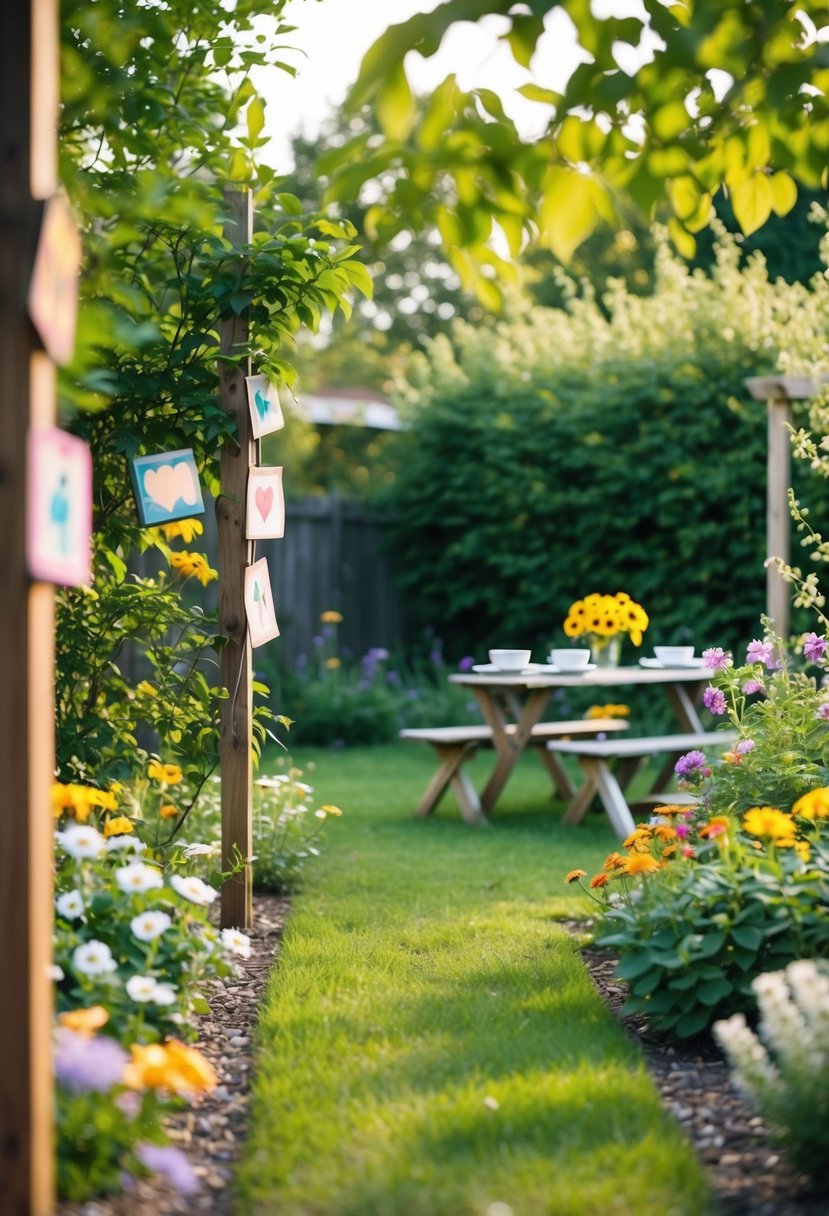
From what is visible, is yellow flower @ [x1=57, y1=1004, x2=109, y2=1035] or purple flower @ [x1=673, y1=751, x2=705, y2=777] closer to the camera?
yellow flower @ [x1=57, y1=1004, x2=109, y2=1035]

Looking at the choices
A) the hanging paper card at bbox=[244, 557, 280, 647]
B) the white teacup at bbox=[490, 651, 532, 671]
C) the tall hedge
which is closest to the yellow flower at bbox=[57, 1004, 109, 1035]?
the hanging paper card at bbox=[244, 557, 280, 647]

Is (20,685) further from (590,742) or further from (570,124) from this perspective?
(590,742)

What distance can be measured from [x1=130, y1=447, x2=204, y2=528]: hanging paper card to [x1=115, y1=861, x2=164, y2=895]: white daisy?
1.39m

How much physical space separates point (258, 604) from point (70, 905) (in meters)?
1.74

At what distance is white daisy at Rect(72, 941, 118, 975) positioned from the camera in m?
2.69

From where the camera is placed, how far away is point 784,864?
10.8 ft

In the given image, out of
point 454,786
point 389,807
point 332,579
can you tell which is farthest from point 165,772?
point 332,579

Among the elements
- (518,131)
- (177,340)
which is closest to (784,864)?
(518,131)

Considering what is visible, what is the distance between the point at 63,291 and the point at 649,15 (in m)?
1.39

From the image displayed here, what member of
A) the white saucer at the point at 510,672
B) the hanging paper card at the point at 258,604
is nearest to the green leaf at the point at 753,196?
the hanging paper card at the point at 258,604

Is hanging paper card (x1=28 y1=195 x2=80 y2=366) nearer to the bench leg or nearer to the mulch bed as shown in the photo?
the mulch bed

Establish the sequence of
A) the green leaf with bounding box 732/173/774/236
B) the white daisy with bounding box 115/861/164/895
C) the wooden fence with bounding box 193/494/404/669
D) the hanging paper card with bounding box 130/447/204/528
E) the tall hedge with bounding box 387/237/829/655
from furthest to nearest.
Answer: the wooden fence with bounding box 193/494/404/669 → the tall hedge with bounding box 387/237/829/655 → the hanging paper card with bounding box 130/447/204/528 → the green leaf with bounding box 732/173/774/236 → the white daisy with bounding box 115/861/164/895

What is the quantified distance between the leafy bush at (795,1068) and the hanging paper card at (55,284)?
177 cm

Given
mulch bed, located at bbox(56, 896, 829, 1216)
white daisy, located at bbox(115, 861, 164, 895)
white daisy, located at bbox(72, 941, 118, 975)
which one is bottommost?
mulch bed, located at bbox(56, 896, 829, 1216)
